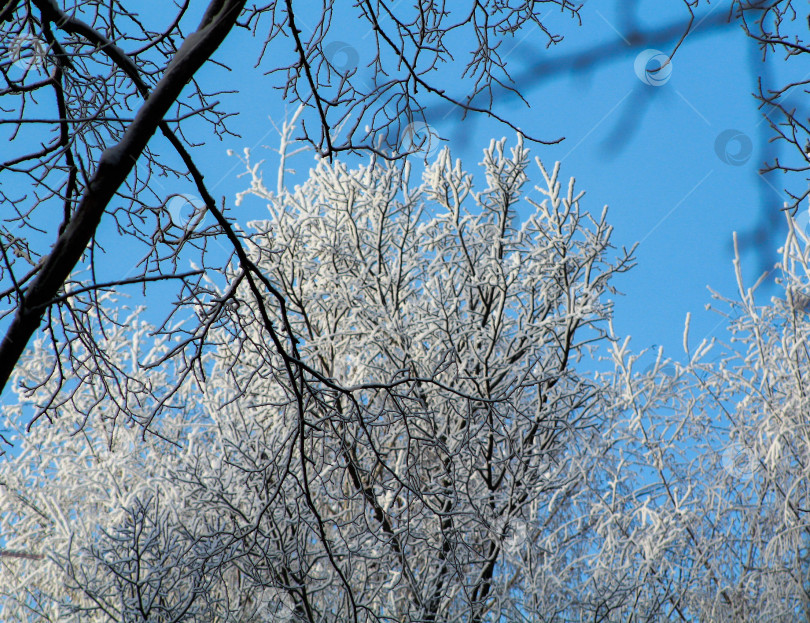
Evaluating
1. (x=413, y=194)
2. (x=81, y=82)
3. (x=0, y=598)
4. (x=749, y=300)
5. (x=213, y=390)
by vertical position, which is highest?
(x=749, y=300)

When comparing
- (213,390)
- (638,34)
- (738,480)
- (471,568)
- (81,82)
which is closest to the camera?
(638,34)

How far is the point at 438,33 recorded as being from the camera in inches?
123

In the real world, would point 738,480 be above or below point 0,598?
above

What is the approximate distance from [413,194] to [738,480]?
441 cm


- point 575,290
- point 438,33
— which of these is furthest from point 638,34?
point 575,290

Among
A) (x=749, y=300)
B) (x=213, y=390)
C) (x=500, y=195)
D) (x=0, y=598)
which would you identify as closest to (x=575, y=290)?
(x=500, y=195)

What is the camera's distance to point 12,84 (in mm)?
2514

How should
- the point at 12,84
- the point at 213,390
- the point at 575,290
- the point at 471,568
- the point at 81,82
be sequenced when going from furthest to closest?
the point at 213,390
the point at 575,290
the point at 471,568
the point at 81,82
the point at 12,84

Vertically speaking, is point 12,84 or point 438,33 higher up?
point 438,33

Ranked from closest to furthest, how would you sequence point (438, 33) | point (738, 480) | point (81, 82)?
point (81, 82) → point (438, 33) → point (738, 480)

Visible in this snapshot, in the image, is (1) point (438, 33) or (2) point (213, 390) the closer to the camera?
(1) point (438, 33)

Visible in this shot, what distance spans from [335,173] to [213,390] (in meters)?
2.74

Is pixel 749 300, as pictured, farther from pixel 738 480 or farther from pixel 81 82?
pixel 81 82

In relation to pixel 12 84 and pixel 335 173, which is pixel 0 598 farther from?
pixel 12 84
